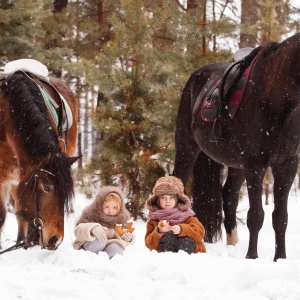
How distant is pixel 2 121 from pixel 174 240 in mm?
2086

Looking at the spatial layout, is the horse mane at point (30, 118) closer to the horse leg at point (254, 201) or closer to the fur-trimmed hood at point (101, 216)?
the fur-trimmed hood at point (101, 216)

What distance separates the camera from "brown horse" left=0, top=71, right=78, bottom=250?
407cm

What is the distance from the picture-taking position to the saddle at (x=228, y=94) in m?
5.41

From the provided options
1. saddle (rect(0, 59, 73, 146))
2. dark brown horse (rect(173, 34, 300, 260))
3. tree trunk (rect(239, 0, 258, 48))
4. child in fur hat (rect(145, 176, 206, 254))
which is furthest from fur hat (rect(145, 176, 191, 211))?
tree trunk (rect(239, 0, 258, 48))

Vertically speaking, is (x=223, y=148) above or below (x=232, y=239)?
above

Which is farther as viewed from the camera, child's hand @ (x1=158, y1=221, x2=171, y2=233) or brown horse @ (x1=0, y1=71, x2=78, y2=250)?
child's hand @ (x1=158, y1=221, x2=171, y2=233)

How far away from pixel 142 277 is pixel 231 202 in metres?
3.71

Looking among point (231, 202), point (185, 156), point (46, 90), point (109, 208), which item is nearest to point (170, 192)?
point (109, 208)

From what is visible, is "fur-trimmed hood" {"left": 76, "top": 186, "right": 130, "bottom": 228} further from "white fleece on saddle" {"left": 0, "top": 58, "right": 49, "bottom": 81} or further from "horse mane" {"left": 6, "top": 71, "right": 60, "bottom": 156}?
"white fleece on saddle" {"left": 0, "top": 58, "right": 49, "bottom": 81}

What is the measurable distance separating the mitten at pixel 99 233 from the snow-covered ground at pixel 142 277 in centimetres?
49

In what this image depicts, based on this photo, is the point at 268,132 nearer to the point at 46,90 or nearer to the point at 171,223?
the point at 171,223

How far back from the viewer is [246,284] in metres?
3.10

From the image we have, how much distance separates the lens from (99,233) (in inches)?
177

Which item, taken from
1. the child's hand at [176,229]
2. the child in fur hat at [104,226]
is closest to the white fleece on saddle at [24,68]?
the child in fur hat at [104,226]
